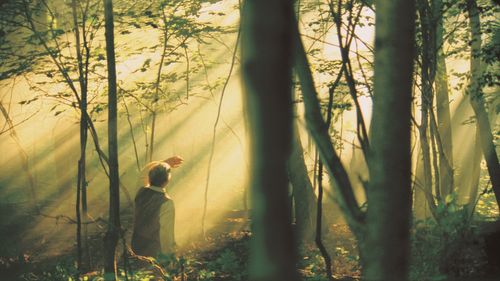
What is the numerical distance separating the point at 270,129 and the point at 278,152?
63 mm

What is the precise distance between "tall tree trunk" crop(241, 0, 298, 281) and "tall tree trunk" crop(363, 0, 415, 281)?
2.26ft

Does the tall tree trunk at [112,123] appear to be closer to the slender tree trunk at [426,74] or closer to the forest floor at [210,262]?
the forest floor at [210,262]

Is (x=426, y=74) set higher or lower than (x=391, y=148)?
higher

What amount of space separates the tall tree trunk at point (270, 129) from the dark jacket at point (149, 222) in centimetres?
663

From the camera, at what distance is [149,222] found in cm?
811

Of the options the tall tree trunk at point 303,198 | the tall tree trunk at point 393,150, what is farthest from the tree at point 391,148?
the tall tree trunk at point 303,198

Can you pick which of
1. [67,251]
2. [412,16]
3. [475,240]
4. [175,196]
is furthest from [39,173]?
[412,16]

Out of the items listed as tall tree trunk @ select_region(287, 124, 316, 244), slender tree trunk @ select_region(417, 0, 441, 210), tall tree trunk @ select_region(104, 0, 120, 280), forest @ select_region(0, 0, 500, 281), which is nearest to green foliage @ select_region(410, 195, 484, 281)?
forest @ select_region(0, 0, 500, 281)

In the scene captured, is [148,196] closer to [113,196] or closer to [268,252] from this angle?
[113,196]

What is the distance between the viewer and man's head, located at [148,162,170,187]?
25.6 ft

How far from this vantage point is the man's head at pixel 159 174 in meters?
7.80

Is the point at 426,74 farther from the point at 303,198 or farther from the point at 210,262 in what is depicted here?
the point at 303,198

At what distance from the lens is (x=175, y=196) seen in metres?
22.5

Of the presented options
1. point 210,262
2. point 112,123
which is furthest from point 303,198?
point 112,123
